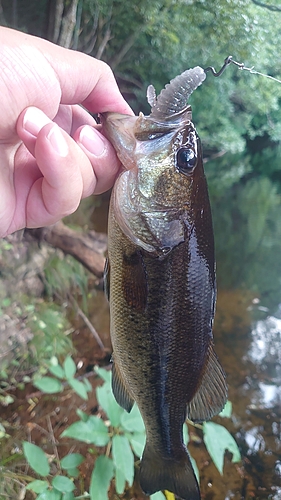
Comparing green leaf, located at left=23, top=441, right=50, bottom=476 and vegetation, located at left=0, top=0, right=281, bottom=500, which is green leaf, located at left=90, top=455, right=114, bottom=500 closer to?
vegetation, located at left=0, top=0, right=281, bottom=500

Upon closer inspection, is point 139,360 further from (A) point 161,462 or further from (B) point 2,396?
(B) point 2,396

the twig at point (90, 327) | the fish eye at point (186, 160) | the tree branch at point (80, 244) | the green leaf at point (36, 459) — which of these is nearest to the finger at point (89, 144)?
the fish eye at point (186, 160)

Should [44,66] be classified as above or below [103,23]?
above

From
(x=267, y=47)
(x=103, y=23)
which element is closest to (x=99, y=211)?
(x=103, y=23)

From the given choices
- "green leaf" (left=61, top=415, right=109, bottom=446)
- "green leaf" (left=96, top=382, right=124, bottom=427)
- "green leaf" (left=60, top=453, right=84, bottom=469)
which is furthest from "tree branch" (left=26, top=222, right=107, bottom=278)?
"green leaf" (left=60, top=453, right=84, bottom=469)

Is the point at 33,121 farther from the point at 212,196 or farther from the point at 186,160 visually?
the point at 212,196

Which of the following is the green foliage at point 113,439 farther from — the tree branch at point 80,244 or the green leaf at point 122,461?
the tree branch at point 80,244

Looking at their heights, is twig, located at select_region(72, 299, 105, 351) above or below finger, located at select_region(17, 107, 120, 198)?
below
